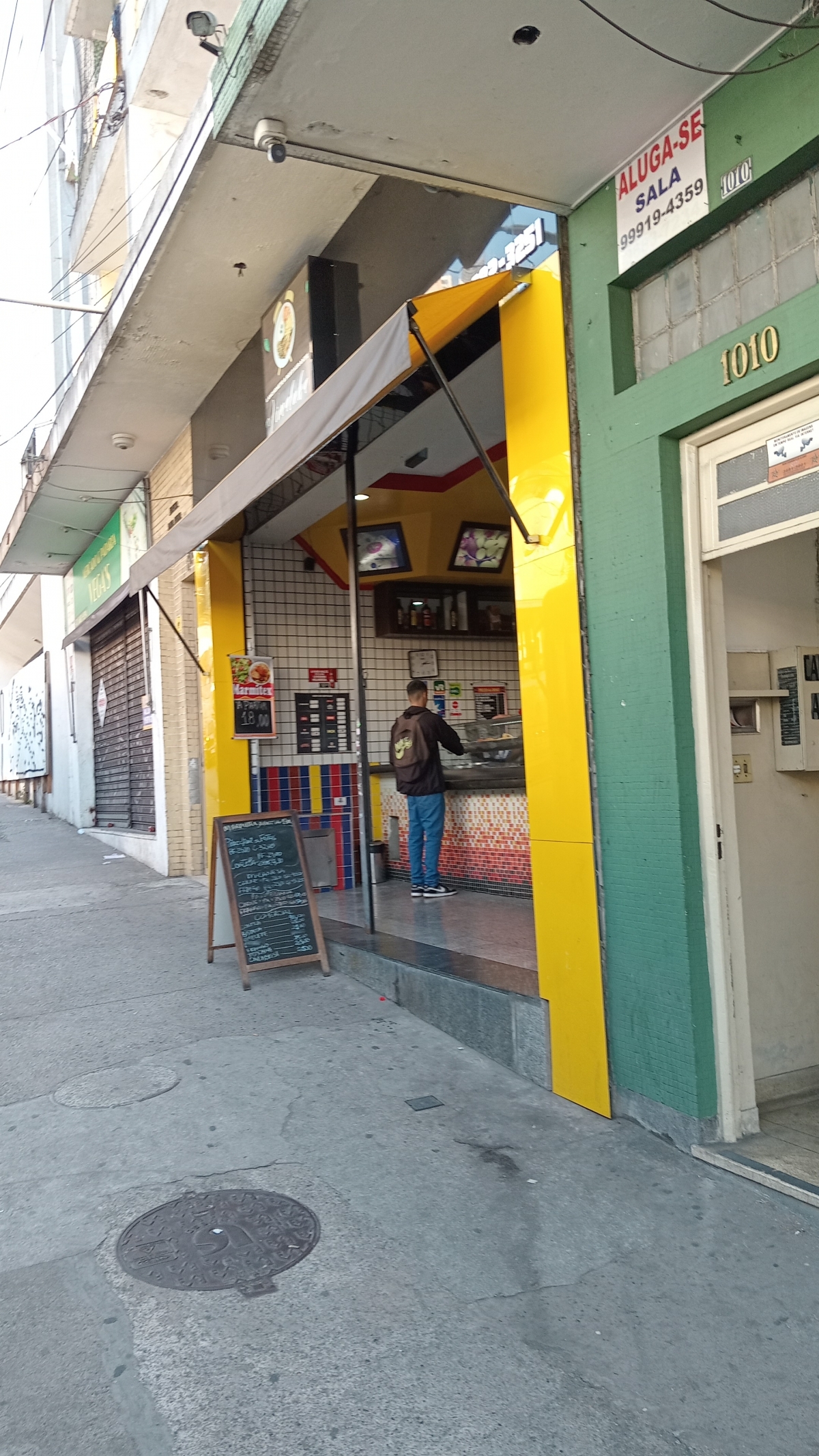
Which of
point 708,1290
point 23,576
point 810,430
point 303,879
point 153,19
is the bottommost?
point 708,1290

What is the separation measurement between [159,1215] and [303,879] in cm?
322

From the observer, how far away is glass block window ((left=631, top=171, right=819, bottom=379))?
3.20 m

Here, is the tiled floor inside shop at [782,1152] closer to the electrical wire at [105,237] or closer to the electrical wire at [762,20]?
the electrical wire at [762,20]

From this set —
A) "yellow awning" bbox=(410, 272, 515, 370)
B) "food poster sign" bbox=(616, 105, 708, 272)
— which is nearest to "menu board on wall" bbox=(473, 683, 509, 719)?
"yellow awning" bbox=(410, 272, 515, 370)

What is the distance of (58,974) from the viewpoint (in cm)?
627

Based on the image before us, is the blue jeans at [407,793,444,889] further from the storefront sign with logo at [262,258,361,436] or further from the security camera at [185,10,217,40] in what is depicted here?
the security camera at [185,10,217,40]

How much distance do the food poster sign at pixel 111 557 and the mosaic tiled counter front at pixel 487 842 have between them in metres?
4.08

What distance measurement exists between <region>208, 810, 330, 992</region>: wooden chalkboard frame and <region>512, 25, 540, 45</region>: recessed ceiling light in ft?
14.8

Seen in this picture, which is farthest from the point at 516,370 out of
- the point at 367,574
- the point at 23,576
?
the point at 23,576

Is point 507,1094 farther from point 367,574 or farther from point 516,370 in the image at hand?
point 367,574

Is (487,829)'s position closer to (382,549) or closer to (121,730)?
(382,549)

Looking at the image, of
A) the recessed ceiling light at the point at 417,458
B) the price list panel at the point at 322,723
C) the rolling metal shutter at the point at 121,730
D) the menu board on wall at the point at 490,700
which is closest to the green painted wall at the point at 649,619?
the recessed ceiling light at the point at 417,458

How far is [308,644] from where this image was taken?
876cm

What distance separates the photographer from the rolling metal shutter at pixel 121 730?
11641 millimetres
